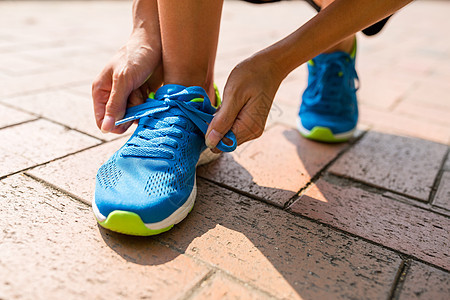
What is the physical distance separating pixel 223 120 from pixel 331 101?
68 cm

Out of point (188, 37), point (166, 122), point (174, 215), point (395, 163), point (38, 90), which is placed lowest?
point (395, 163)

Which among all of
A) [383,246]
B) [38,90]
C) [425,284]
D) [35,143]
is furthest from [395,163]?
[38,90]

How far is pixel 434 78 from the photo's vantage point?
2.67 meters

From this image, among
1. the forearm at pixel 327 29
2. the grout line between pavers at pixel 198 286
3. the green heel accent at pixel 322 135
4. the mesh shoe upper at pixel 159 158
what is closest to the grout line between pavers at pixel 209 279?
the grout line between pavers at pixel 198 286

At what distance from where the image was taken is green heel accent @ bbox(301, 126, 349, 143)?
145cm

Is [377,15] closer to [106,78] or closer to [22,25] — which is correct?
[106,78]

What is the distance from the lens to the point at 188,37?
106cm

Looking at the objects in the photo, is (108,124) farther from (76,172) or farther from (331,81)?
(331,81)

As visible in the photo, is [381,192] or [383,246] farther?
[381,192]

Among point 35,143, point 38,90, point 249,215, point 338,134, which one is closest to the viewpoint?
point 249,215

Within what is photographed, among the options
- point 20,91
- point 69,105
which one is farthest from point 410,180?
point 20,91

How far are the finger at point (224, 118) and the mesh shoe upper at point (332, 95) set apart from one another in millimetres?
610

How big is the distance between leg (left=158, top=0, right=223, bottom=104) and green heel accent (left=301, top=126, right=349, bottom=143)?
537mm

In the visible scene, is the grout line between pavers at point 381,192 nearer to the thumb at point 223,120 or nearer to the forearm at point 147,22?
the thumb at point 223,120
